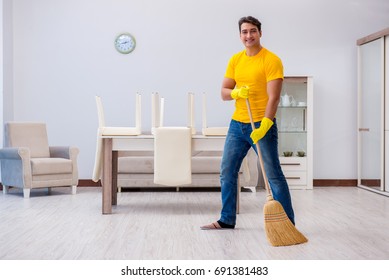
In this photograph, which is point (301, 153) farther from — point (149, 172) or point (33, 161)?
point (33, 161)

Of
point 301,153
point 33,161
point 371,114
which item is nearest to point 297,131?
point 301,153

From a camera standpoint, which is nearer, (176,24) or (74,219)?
(74,219)

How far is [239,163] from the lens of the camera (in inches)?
153

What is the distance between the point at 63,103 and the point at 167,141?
3141 mm

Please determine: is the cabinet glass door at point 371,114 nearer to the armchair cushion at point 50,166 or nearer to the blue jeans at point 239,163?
the blue jeans at point 239,163

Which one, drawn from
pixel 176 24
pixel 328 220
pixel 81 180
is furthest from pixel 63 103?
pixel 328 220

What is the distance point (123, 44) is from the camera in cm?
755

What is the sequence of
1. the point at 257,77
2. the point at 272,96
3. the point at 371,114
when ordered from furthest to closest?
the point at 371,114, the point at 257,77, the point at 272,96

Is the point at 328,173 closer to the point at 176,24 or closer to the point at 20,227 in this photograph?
the point at 176,24

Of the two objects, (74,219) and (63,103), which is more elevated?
(63,103)

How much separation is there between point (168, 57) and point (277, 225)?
446 cm

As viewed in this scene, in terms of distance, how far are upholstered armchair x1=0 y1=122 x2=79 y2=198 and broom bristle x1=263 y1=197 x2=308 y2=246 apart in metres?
3.53

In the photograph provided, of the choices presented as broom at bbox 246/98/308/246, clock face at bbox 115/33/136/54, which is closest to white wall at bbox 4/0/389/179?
clock face at bbox 115/33/136/54

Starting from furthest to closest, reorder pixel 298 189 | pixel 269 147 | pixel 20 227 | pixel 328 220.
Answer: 1. pixel 298 189
2. pixel 328 220
3. pixel 20 227
4. pixel 269 147
